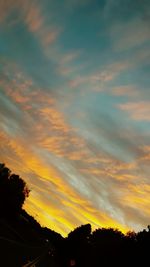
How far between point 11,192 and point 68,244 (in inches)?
835

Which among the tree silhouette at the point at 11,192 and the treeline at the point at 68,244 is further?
the tree silhouette at the point at 11,192

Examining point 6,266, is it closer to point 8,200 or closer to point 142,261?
point 142,261

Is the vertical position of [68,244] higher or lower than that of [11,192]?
lower

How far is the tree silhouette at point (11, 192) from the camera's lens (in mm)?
85188

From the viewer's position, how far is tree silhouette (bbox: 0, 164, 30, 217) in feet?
279

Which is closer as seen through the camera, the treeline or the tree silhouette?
the treeline

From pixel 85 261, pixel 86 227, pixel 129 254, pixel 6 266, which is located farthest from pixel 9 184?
pixel 6 266

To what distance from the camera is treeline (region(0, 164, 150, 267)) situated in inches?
1620

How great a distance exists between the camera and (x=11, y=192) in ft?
292

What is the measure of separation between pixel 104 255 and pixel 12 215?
46.6 m

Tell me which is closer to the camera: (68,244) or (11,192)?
(68,244)

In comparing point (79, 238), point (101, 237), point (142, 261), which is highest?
point (101, 237)

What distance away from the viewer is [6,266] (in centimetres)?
2845

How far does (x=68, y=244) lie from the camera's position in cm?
7869
